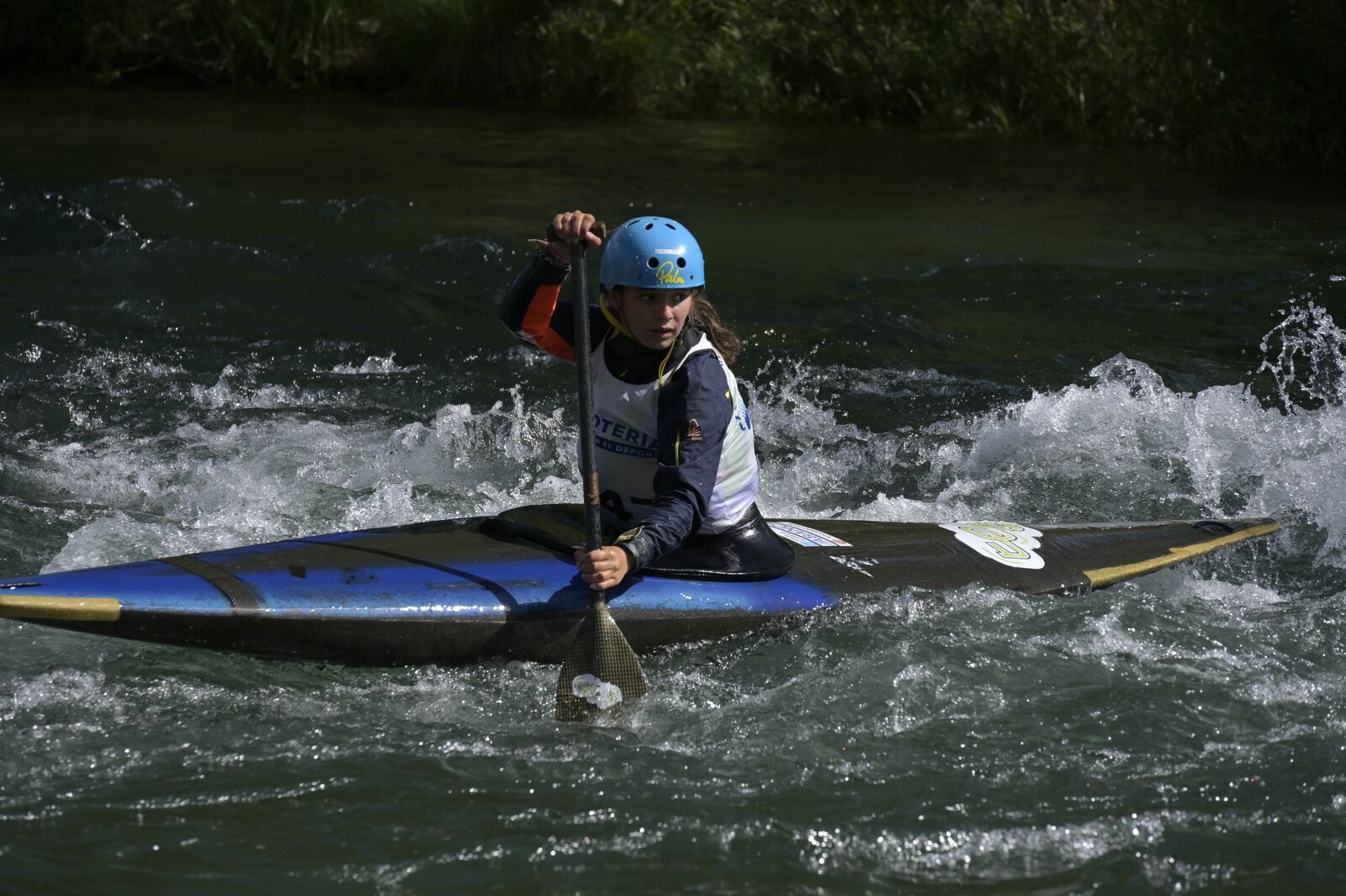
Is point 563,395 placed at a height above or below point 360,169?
below

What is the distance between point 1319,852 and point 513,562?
2.25 meters

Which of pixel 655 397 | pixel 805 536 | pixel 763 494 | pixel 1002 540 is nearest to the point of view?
pixel 655 397

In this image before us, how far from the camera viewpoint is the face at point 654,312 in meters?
4.18

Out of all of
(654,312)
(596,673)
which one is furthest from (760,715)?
(654,312)

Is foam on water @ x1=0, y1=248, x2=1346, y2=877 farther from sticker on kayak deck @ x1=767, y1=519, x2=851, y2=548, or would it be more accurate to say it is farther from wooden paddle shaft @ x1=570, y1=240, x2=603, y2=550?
wooden paddle shaft @ x1=570, y1=240, x2=603, y2=550

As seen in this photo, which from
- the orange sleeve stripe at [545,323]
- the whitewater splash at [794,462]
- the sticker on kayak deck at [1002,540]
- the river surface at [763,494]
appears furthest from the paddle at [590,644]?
the whitewater splash at [794,462]

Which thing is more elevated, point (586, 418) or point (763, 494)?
point (586, 418)

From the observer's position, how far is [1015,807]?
3.58m

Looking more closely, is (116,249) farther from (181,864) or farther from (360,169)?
(181,864)

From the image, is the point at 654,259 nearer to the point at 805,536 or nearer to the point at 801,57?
the point at 805,536

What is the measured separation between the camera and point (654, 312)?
13.8 feet

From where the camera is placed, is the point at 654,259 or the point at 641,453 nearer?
the point at 654,259

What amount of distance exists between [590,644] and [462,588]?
411 millimetres

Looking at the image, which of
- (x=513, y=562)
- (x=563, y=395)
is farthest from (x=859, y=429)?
(x=513, y=562)
